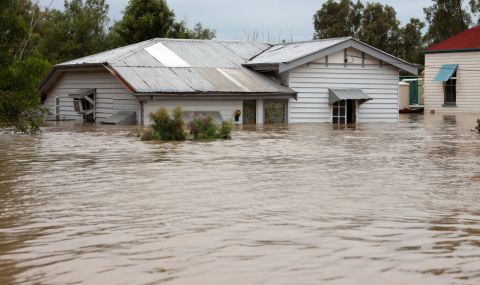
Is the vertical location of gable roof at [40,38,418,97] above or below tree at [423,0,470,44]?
below

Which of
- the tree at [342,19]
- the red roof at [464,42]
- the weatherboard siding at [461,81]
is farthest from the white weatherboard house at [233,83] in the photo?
the tree at [342,19]

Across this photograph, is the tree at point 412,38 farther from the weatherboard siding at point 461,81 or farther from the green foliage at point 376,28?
the weatherboard siding at point 461,81

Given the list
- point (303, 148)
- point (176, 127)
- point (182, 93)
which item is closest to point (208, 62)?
point (182, 93)

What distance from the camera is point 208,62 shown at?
1587 inches

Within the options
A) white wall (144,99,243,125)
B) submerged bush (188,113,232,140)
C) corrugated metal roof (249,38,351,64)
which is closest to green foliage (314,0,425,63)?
corrugated metal roof (249,38,351,64)

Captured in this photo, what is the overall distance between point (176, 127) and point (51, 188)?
11.9 m

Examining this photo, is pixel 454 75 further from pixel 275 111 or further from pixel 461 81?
pixel 275 111

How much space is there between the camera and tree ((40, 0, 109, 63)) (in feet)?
177

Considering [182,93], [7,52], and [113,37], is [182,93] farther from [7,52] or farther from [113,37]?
[113,37]

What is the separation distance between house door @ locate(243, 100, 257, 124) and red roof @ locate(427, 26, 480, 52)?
66.6 ft

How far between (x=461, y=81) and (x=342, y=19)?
1040 inches

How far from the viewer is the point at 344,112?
4212 cm

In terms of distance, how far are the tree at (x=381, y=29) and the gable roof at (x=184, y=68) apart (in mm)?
35188

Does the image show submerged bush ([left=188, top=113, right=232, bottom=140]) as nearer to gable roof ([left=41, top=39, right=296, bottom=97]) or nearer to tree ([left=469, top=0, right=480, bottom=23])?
gable roof ([left=41, top=39, right=296, bottom=97])
